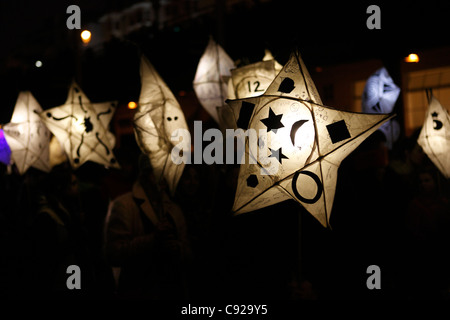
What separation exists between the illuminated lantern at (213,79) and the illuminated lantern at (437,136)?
7.56 ft

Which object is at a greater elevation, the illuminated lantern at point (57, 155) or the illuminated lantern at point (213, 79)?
the illuminated lantern at point (213, 79)

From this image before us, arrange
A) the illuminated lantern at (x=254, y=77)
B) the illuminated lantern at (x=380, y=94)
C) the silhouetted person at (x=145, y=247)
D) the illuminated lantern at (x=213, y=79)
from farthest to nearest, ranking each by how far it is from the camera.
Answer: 1. the illuminated lantern at (x=380, y=94)
2. the illuminated lantern at (x=213, y=79)
3. the illuminated lantern at (x=254, y=77)
4. the silhouetted person at (x=145, y=247)

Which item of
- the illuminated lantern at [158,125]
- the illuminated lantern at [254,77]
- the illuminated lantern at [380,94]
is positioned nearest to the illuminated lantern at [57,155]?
the illuminated lantern at [158,125]

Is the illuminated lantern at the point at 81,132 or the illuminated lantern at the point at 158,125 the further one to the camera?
the illuminated lantern at the point at 81,132

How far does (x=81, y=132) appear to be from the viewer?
16.7ft

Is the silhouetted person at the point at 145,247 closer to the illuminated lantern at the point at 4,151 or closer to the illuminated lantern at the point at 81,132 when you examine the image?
the illuminated lantern at the point at 81,132

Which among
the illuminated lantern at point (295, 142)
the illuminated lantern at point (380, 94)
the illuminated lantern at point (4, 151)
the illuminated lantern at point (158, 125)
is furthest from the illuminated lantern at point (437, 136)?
the illuminated lantern at point (4, 151)

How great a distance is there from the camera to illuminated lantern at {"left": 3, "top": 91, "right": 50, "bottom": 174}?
19.2ft

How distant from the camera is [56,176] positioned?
5.94 m

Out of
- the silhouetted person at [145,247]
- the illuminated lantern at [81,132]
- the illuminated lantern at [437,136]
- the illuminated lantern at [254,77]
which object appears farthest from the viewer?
the illuminated lantern at [81,132]

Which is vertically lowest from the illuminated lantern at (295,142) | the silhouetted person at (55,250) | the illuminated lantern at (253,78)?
the silhouetted person at (55,250)

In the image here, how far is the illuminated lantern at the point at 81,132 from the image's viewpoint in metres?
5.04

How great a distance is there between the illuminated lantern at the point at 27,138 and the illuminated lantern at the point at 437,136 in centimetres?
475

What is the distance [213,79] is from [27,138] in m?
2.67
